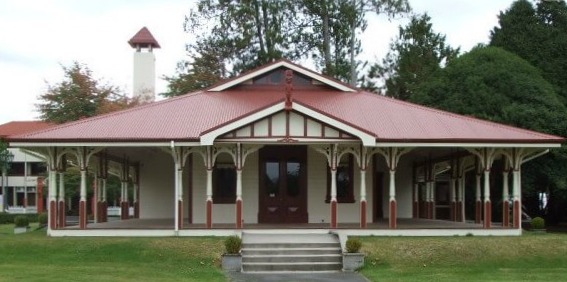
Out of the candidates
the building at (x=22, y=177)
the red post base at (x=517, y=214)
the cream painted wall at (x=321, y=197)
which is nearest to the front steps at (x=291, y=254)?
the cream painted wall at (x=321, y=197)

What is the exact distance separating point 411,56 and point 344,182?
2680cm

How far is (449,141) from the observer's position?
27.0 meters

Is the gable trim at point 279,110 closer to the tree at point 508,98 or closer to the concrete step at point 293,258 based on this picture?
the concrete step at point 293,258

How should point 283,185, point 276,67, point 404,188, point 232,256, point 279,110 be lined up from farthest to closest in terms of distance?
point 404,188, point 276,67, point 283,185, point 279,110, point 232,256

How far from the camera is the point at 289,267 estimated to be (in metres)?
23.2

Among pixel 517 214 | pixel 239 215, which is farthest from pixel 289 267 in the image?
pixel 517 214

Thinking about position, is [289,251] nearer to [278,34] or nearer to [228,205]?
[228,205]

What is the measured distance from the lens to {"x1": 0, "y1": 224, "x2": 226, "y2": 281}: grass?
20922 mm

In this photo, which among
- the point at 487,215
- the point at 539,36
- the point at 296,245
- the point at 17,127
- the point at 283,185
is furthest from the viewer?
the point at 17,127

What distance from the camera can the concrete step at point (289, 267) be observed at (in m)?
23.1

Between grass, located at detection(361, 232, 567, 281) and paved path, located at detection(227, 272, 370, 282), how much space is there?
50cm

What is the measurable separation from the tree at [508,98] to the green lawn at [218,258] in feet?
44.0

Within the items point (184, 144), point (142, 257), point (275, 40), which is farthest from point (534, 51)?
point (142, 257)

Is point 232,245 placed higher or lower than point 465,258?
higher
